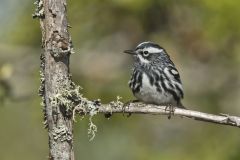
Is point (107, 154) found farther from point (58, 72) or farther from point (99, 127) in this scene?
point (58, 72)

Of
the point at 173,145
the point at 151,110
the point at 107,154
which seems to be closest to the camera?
the point at 151,110

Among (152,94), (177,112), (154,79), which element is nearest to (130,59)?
(154,79)

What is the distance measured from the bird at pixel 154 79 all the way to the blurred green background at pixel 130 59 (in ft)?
4.93

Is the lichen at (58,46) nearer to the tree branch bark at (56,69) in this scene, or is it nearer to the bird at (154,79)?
the tree branch bark at (56,69)

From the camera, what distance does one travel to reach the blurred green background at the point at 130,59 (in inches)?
363

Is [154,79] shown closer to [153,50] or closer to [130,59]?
[153,50]

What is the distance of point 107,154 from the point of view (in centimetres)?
1145

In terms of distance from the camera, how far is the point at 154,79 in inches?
281

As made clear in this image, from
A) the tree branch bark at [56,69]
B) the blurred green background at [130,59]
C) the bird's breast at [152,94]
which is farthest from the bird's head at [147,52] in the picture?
the tree branch bark at [56,69]

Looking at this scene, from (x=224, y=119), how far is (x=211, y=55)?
14.7 feet

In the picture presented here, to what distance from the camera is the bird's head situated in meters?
7.55

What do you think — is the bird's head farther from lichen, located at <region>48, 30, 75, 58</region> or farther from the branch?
lichen, located at <region>48, 30, 75, 58</region>

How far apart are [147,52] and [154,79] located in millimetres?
584

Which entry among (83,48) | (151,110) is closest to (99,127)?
(83,48)
